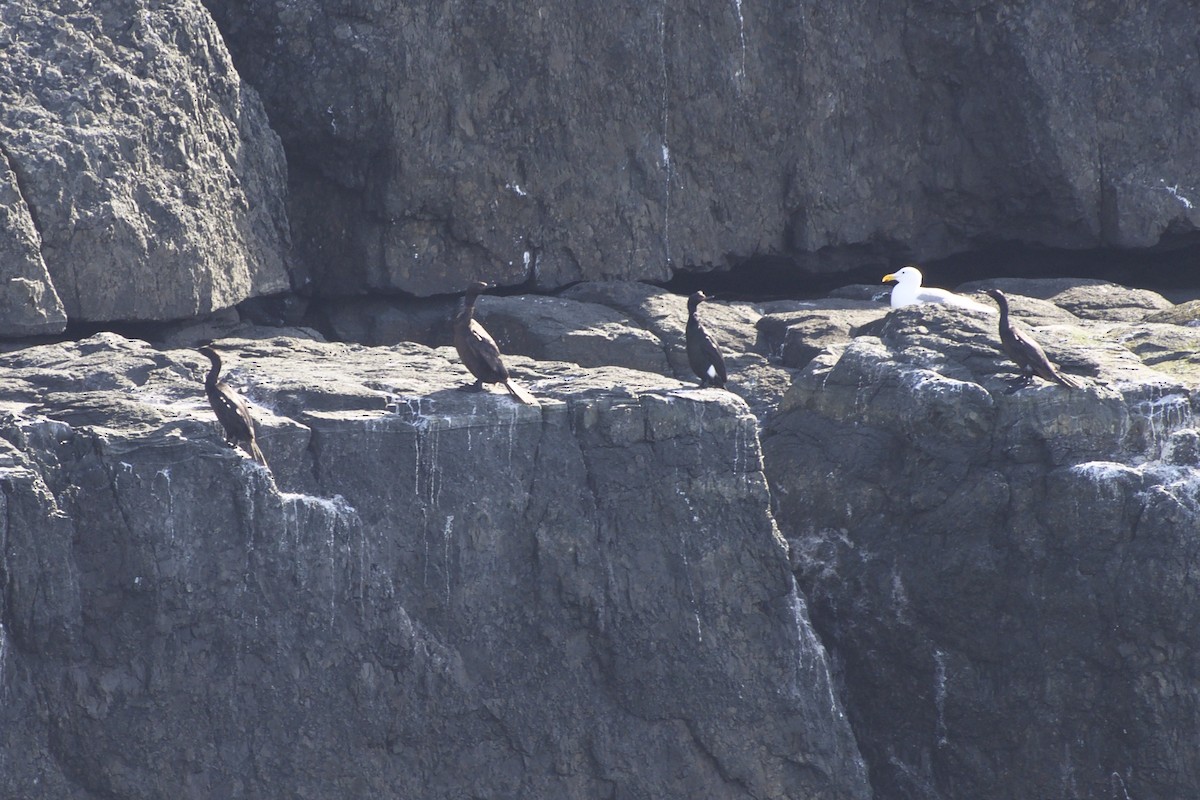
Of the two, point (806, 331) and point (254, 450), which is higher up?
point (806, 331)

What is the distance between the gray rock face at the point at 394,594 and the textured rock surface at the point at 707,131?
12.5 feet

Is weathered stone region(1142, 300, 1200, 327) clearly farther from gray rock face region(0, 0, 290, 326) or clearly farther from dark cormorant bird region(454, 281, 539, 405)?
gray rock face region(0, 0, 290, 326)

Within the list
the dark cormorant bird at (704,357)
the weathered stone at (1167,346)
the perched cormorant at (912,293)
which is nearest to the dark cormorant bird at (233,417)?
the dark cormorant bird at (704,357)

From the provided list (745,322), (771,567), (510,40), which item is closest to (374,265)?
(510,40)

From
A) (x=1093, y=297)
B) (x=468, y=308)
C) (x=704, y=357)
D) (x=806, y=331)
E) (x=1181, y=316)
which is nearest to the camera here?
(x=468, y=308)

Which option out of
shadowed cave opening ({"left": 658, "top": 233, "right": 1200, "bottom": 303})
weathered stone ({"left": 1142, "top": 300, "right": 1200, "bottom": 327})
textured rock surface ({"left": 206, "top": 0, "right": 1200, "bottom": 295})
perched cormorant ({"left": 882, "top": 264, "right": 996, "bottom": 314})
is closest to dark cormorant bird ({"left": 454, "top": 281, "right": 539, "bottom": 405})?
textured rock surface ({"left": 206, "top": 0, "right": 1200, "bottom": 295})

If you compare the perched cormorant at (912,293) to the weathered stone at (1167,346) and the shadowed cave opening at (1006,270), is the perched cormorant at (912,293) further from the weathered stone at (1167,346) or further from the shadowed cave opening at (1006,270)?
the weathered stone at (1167,346)

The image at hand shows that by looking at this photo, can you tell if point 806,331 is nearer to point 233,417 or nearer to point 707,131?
point 707,131

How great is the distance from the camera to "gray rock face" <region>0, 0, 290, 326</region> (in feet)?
38.0

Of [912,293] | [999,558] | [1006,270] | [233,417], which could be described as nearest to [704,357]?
[999,558]

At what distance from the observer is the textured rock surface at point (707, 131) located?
1411 cm

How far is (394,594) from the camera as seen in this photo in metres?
9.64

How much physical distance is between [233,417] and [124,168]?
11.9ft

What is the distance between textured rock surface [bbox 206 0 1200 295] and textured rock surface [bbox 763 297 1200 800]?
4136mm
